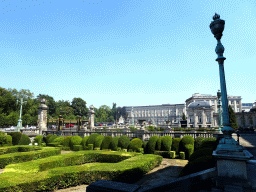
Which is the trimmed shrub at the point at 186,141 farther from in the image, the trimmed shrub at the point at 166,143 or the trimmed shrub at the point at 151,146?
the trimmed shrub at the point at 151,146

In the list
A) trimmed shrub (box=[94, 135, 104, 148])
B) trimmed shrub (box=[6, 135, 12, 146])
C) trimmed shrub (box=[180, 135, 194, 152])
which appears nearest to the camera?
trimmed shrub (box=[180, 135, 194, 152])

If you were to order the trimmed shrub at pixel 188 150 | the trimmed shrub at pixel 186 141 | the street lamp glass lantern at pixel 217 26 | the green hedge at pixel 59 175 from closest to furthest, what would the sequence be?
the street lamp glass lantern at pixel 217 26 → the green hedge at pixel 59 175 → the trimmed shrub at pixel 188 150 → the trimmed shrub at pixel 186 141

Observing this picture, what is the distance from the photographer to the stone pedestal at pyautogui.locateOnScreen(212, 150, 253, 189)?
3779 mm

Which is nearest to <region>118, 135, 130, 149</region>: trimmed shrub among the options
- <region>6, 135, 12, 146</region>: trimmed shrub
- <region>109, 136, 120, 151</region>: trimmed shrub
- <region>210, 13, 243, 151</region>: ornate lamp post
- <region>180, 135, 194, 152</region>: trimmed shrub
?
<region>109, 136, 120, 151</region>: trimmed shrub

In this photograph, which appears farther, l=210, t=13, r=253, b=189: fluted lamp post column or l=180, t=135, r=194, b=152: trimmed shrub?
l=180, t=135, r=194, b=152: trimmed shrub

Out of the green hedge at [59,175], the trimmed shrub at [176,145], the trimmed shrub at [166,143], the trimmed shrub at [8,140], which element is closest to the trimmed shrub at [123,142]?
the trimmed shrub at [166,143]

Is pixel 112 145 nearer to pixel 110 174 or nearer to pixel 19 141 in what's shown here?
pixel 110 174

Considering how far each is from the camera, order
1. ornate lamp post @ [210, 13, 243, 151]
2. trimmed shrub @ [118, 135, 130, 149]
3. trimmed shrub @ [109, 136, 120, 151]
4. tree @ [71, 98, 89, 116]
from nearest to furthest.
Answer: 1. ornate lamp post @ [210, 13, 243, 151]
2. trimmed shrub @ [118, 135, 130, 149]
3. trimmed shrub @ [109, 136, 120, 151]
4. tree @ [71, 98, 89, 116]

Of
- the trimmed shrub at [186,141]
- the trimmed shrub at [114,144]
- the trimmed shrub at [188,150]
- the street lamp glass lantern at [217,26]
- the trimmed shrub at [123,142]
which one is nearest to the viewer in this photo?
the street lamp glass lantern at [217,26]

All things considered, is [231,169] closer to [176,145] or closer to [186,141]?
[186,141]

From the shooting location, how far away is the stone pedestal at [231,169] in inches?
149

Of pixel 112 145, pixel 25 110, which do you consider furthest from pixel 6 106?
pixel 112 145

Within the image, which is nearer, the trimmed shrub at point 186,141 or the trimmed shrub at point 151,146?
the trimmed shrub at point 186,141

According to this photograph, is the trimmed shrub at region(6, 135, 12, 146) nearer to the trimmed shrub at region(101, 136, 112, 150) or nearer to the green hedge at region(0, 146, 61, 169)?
the green hedge at region(0, 146, 61, 169)
